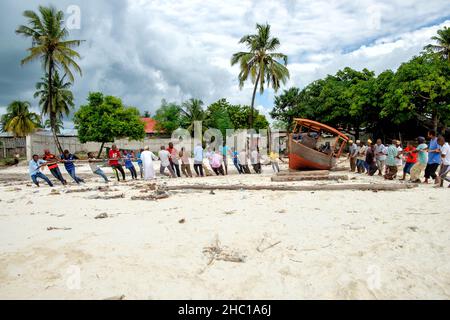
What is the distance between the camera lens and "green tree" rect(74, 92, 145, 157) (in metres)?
30.6

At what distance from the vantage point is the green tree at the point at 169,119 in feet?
152

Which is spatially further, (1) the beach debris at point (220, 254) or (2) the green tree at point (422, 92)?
(2) the green tree at point (422, 92)

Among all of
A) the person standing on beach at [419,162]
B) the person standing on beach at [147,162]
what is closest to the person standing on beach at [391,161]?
the person standing on beach at [419,162]

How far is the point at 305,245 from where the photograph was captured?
13.9ft

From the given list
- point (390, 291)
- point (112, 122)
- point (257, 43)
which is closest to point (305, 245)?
point (390, 291)

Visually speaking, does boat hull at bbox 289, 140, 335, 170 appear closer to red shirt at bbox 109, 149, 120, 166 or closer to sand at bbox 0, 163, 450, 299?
sand at bbox 0, 163, 450, 299

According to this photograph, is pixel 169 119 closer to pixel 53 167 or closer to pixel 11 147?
pixel 11 147

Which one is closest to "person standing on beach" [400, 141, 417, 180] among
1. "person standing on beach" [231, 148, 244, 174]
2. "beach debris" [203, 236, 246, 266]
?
"person standing on beach" [231, 148, 244, 174]


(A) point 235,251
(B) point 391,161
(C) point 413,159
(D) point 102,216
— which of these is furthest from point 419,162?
(D) point 102,216

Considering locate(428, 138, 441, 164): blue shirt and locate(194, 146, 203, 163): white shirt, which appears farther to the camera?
locate(194, 146, 203, 163): white shirt

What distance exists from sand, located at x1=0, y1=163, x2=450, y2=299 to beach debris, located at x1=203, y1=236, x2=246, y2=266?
14 mm

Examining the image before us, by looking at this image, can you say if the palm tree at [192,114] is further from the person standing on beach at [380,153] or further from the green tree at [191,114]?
the person standing on beach at [380,153]

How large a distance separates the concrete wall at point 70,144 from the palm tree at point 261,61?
58.3 feet
